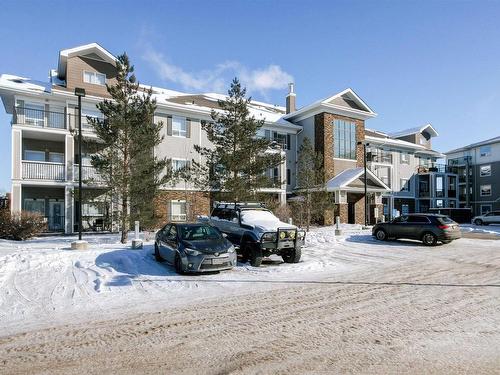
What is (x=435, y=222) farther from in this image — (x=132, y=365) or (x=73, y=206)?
(x=73, y=206)

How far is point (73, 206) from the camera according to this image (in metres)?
23.6

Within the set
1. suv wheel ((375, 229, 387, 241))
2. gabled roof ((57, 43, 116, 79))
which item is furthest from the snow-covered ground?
gabled roof ((57, 43, 116, 79))

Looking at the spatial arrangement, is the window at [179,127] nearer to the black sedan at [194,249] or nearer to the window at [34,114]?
the window at [34,114]

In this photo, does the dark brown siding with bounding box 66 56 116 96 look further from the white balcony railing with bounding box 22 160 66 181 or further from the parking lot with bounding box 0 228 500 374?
the parking lot with bounding box 0 228 500 374

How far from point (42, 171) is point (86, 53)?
9.52 m

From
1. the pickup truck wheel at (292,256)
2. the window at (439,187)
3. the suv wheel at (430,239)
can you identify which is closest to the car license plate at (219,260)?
the pickup truck wheel at (292,256)

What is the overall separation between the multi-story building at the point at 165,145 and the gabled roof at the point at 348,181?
85mm

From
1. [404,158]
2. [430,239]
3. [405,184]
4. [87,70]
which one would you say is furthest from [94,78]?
[405,184]

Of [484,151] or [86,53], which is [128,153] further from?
[484,151]

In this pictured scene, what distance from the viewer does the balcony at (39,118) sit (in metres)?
22.4

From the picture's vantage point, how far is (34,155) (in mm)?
24891

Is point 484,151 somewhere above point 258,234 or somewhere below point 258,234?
above

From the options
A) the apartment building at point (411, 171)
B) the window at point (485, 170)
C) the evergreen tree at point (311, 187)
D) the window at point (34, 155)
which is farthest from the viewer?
the window at point (485, 170)

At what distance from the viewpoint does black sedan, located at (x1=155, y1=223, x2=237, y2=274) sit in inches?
401
